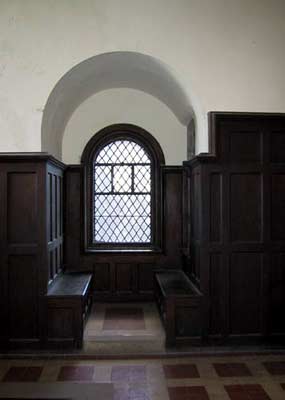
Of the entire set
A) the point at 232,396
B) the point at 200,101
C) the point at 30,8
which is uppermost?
the point at 30,8

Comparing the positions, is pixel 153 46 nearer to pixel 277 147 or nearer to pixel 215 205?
pixel 277 147

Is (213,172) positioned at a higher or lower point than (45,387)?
higher

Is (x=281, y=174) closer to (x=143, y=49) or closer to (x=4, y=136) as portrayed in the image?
(x=143, y=49)

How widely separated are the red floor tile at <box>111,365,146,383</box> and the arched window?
2664 mm

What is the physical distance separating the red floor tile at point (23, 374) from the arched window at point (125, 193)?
2677 mm

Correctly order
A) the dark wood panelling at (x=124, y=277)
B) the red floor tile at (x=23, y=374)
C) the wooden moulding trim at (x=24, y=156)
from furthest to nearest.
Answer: the dark wood panelling at (x=124, y=277) < the wooden moulding trim at (x=24, y=156) < the red floor tile at (x=23, y=374)

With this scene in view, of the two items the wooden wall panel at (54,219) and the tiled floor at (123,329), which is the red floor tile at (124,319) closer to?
the tiled floor at (123,329)

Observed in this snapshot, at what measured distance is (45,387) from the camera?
2.33 meters

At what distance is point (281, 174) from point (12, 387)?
3.60 meters

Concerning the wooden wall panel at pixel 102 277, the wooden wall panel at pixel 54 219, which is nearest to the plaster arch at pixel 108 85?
the wooden wall panel at pixel 54 219

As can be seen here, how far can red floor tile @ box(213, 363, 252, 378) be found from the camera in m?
4.24

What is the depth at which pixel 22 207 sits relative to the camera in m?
4.89

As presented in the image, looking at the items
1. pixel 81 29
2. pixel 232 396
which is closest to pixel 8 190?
pixel 81 29

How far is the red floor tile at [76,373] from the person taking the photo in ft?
13.6
